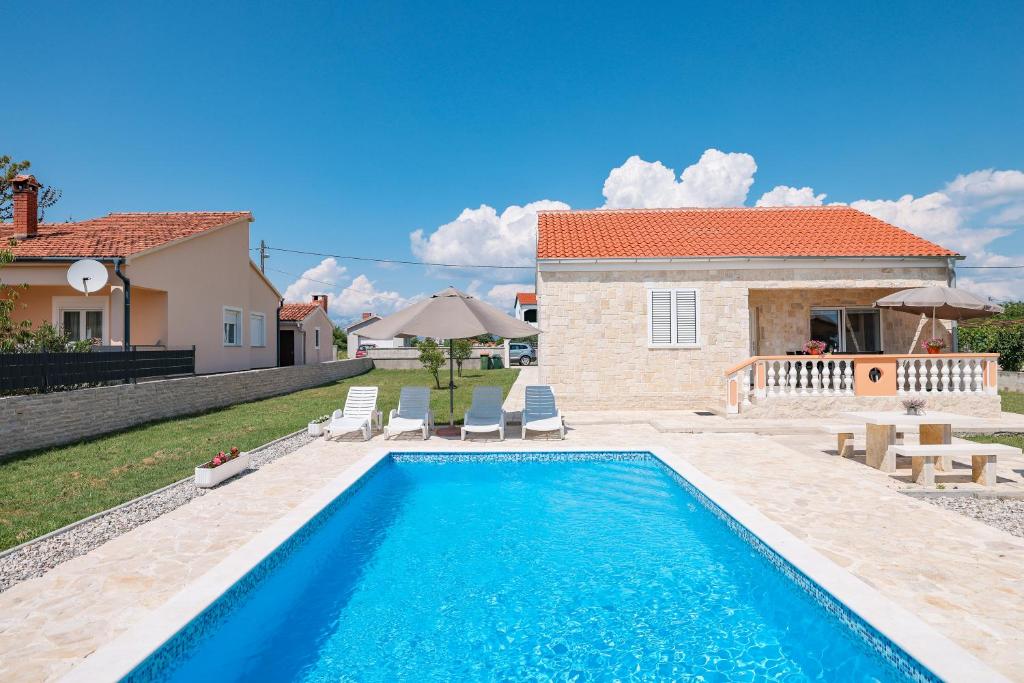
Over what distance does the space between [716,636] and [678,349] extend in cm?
1153

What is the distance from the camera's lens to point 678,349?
15.0 meters

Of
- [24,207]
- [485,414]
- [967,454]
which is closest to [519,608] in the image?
[967,454]

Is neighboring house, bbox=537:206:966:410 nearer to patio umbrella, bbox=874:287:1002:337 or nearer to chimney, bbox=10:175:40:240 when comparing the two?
patio umbrella, bbox=874:287:1002:337

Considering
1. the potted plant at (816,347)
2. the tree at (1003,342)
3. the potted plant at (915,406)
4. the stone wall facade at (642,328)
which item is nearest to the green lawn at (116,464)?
the stone wall facade at (642,328)

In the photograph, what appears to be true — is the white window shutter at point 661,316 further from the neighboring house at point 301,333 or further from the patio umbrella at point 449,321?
the neighboring house at point 301,333

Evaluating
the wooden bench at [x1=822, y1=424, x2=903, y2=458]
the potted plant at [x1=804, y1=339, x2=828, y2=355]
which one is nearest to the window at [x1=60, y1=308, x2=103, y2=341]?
the wooden bench at [x1=822, y1=424, x2=903, y2=458]

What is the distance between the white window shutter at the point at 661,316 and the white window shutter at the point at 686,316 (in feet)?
0.80

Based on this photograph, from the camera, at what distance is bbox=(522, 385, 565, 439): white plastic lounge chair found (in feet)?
37.0

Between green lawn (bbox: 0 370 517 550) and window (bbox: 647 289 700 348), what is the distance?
645cm

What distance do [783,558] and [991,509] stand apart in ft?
12.3

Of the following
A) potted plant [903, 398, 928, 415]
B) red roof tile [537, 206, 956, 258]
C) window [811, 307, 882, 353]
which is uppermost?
red roof tile [537, 206, 956, 258]

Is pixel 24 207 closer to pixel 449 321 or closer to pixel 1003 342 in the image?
pixel 449 321

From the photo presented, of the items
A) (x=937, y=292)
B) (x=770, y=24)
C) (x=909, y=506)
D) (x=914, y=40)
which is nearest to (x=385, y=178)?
(x=770, y=24)

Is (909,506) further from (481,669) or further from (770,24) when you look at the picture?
(770,24)
